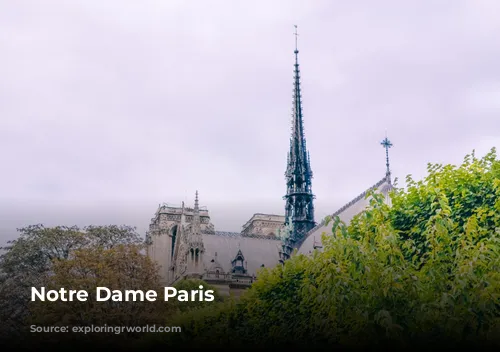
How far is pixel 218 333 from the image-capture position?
23.9m

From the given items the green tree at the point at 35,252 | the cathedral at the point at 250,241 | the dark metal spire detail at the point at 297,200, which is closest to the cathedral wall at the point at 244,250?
the cathedral at the point at 250,241

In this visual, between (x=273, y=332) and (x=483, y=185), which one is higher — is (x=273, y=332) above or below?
below

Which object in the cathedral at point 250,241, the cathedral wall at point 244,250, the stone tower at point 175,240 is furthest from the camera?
the cathedral wall at point 244,250

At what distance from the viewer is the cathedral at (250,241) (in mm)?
75562

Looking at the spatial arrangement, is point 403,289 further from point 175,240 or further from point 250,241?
point 175,240

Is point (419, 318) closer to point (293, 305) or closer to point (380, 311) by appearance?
point (380, 311)

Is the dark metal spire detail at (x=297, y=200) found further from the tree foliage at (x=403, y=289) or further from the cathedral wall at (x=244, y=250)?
the tree foliage at (x=403, y=289)

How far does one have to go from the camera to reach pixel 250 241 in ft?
293

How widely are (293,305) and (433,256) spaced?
311 inches

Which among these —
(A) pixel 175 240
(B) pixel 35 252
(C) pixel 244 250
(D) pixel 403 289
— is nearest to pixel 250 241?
(C) pixel 244 250

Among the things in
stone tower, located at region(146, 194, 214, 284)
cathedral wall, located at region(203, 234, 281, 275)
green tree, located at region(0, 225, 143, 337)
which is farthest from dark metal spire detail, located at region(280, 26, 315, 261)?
green tree, located at region(0, 225, 143, 337)

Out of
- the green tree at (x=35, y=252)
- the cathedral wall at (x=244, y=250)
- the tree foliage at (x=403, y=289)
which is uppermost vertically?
the cathedral wall at (x=244, y=250)

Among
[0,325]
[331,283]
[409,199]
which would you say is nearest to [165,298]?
[0,325]

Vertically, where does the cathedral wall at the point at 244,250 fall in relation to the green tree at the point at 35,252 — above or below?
above
